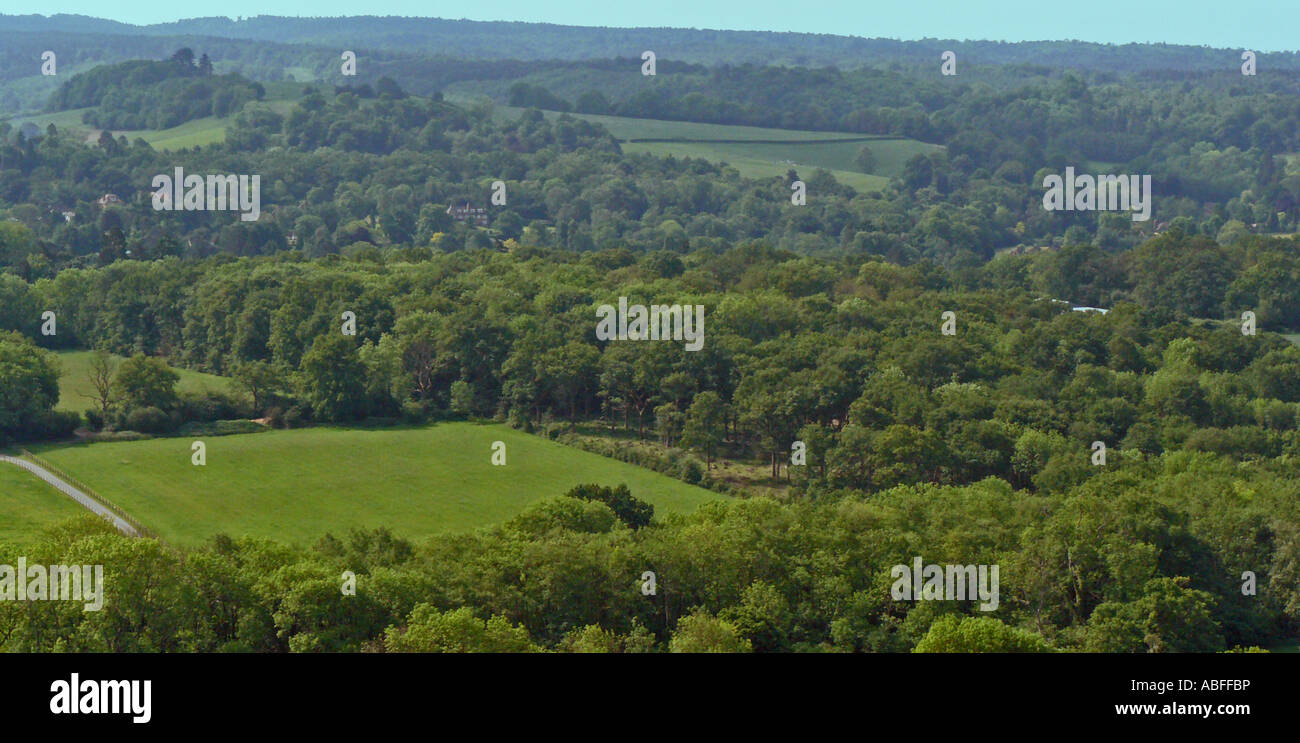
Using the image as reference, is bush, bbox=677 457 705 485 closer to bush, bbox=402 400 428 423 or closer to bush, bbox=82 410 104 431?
bush, bbox=402 400 428 423

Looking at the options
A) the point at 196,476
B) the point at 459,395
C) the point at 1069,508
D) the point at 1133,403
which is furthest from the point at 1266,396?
the point at 196,476

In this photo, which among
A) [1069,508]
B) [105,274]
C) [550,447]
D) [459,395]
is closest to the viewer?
[1069,508]

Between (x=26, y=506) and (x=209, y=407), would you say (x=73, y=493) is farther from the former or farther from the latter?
(x=209, y=407)

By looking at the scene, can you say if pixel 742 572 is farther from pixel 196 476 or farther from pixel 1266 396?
pixel 1266 396

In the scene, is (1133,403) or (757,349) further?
(757,349)
